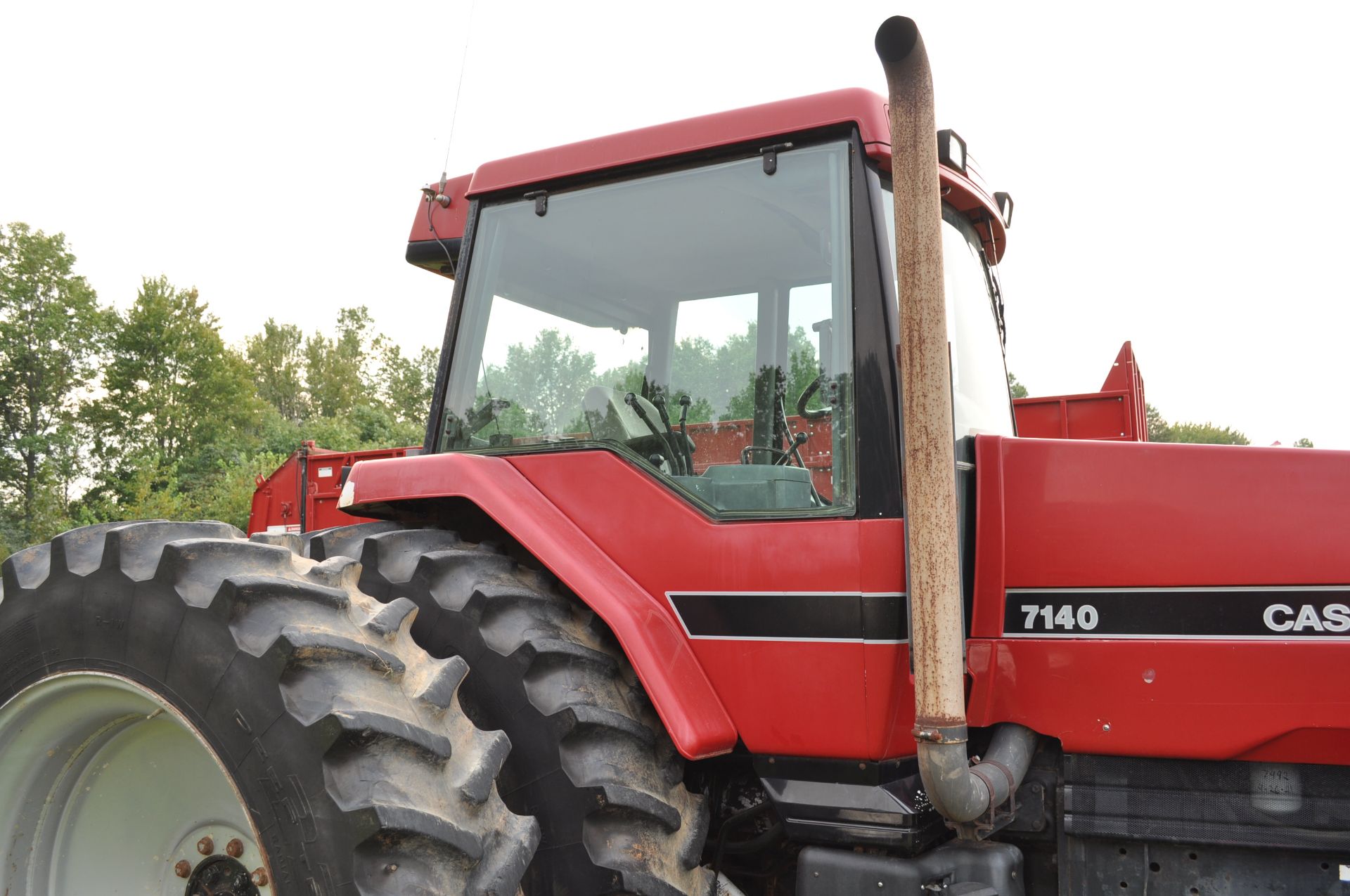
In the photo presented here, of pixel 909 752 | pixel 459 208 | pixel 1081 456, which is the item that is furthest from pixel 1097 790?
pixel 459 208

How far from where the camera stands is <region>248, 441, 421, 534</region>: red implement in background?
9.55 meters

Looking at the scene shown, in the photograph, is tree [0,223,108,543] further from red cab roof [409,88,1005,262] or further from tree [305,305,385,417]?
red cab roof [409,88,1005,262]

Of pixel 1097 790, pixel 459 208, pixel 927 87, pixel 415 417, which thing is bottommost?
pixel 1097 790

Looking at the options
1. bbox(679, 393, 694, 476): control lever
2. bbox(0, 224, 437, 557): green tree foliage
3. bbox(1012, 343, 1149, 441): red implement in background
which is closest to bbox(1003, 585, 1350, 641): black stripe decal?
bbox(679, 393, 694, 476): control lever

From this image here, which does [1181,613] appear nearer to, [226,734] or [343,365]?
[226,734]

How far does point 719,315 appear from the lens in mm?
2812

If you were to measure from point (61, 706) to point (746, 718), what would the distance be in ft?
5.61

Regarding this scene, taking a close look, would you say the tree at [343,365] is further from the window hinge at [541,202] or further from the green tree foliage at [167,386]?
the window hinge at [541,202]

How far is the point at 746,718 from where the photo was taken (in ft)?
8.41

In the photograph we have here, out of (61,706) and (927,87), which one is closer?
(927,87)

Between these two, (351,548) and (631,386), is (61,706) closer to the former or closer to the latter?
(351,548)

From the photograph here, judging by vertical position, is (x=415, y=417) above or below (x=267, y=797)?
above

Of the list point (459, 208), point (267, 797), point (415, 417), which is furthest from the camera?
point (415, 417)

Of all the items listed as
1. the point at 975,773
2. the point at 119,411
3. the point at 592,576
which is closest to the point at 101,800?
the point at 592,576
